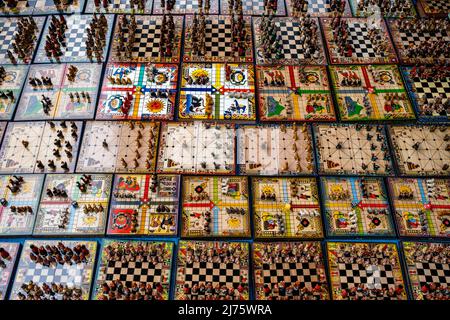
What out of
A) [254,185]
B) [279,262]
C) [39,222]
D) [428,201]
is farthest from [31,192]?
[428,201]

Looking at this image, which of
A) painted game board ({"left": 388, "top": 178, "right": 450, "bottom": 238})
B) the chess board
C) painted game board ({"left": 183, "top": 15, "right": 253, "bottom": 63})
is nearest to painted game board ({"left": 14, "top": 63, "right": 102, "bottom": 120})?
the chess board

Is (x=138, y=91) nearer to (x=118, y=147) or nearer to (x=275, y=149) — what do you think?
(x=118, y=147)

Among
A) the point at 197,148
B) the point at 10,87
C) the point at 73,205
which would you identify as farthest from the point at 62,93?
the point at 197,148

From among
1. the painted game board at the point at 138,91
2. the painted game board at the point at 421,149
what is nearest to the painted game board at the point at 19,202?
the painted game board at the point at 138,91

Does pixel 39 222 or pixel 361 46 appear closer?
pixel 39 222

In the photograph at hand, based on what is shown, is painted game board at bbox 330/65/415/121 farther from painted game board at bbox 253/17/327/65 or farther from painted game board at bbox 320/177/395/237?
painted game board at bbox 320/177/395/237
